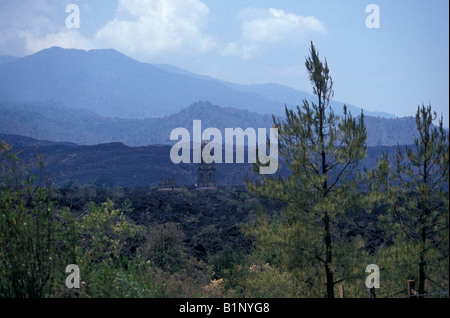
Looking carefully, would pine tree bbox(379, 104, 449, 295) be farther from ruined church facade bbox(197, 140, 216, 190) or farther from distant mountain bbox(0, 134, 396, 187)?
distant mountain bbox(0, 134, 396, 187)

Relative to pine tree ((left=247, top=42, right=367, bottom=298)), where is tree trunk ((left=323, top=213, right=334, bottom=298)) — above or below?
below

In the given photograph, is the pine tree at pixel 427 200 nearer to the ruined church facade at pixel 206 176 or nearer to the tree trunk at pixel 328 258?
the tree trunk at pixel 328 258

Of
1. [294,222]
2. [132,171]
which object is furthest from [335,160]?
[132,171]

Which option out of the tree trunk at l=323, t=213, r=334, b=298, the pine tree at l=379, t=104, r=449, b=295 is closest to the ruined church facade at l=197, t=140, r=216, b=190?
the pine tree at l=379, t=104, r=449, b=295

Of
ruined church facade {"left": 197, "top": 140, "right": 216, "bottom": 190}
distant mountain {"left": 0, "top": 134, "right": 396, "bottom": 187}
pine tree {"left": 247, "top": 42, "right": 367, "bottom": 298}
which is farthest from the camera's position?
distant mountain {"left": 0, "top": 134, "right": 396, "bottom": 187}

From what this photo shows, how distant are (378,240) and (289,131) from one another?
21668 mm

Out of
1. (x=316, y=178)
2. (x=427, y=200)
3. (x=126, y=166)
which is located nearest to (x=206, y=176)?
(x=126, y=166)

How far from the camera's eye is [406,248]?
13172mm

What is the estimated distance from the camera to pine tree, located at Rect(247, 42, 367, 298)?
1244cm

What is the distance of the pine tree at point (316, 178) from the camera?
12.4 meters

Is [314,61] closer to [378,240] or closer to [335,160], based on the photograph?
[335,160]

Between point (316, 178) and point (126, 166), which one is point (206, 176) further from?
point (316, 178)

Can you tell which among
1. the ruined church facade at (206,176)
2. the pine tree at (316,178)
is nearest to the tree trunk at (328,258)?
the pine tree at (316,178)

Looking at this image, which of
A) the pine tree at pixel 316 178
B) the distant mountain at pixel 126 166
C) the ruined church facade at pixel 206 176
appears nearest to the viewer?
the pine tree at pixel 316 178
